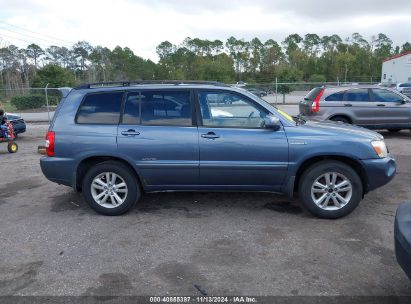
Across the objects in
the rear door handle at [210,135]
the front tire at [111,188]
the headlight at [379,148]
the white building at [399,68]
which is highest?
the white building at [399,68]

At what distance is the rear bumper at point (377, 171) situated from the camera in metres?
4.62

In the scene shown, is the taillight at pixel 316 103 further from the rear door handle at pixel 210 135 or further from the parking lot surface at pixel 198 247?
the rear door handle at pixel 210 135

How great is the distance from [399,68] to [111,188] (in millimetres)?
52248

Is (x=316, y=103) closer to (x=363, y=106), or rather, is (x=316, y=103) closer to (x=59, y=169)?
(x=363, y=106)

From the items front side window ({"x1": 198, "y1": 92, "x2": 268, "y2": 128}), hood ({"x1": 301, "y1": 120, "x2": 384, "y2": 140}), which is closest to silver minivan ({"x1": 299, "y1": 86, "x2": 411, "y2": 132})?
hood ({"x1": 301, "y1": 120, "x2": 384, "y2": 140})

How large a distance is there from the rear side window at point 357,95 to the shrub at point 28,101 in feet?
67.1

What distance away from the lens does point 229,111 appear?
15.9 feet

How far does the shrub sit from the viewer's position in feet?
79.4

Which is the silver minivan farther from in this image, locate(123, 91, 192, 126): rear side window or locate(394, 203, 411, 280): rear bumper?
locate(394, 203, 411, 280): rear bumper

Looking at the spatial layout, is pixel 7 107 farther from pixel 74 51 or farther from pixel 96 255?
pixel 74 51

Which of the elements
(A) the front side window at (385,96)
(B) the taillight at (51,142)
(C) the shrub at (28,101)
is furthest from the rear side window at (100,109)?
(C) the shrub at (28,101)

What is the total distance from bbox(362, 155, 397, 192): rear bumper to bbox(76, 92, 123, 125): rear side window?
3.17 metres

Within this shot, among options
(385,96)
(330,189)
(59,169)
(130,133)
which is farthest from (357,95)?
(59,169)

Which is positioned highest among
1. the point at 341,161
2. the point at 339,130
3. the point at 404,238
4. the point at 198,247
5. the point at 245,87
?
the point at 245,87
